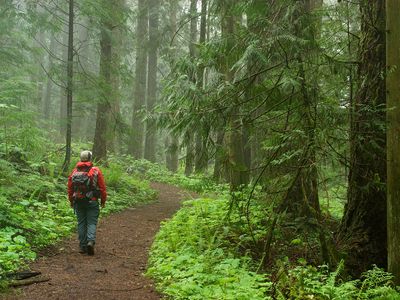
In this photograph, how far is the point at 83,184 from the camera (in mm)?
7652

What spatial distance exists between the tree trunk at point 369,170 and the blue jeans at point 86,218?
438 centimetres

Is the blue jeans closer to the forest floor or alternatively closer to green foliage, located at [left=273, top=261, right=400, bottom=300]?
the forest floor

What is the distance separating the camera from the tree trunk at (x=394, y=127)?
17.8 feet

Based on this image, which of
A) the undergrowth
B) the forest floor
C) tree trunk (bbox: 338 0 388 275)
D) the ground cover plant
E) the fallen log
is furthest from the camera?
the ground cover plant

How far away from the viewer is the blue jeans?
7660mm

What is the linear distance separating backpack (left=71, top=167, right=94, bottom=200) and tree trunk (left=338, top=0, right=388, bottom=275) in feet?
14.7

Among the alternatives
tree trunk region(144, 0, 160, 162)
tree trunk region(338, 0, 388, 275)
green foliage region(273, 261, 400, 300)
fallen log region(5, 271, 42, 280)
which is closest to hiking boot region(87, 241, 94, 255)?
fallen log region(5, 271, 42, 280)

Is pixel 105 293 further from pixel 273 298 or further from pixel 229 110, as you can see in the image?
pixel 229 110

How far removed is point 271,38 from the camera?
603 centimetres

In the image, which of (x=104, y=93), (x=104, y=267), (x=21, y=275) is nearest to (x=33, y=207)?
(x=104, y=267)

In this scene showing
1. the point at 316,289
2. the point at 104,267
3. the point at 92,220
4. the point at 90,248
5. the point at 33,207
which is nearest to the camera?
the point at 316,289

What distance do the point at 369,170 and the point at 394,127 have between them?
1.19 metres

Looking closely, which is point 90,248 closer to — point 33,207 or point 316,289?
point 33,207

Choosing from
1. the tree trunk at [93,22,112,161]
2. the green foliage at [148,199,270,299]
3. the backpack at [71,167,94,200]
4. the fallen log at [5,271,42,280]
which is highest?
the tree trunk at [93,22,112,161]
